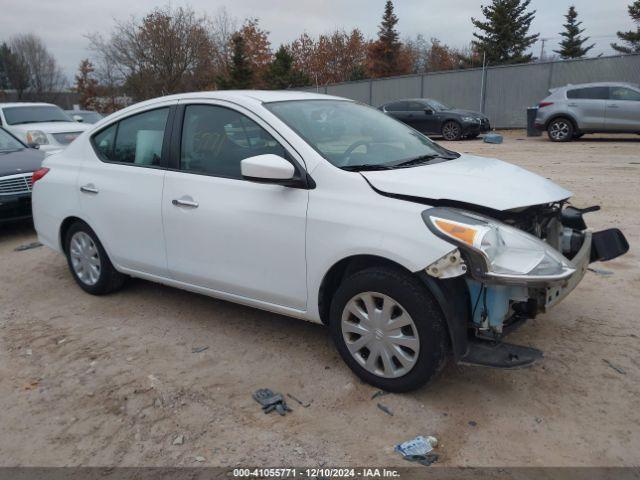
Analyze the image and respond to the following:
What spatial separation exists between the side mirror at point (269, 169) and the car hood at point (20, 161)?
5169 millimetres

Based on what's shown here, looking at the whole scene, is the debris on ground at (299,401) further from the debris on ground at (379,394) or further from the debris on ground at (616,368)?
the debris on ground at (616,368)

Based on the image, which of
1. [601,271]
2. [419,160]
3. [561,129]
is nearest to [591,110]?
[561,129]

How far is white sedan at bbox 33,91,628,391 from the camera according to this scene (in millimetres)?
2859

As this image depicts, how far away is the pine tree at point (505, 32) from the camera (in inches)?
1645

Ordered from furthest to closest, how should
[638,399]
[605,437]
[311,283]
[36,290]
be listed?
[36,290], [311,283], [638,399], [605,437]

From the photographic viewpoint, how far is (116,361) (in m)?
3.70

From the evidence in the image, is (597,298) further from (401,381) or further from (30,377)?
(30,377)

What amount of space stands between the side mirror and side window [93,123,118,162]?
1879 mm

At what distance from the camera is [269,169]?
10.5 ft

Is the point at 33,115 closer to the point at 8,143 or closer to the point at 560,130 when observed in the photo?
the point at 8,143

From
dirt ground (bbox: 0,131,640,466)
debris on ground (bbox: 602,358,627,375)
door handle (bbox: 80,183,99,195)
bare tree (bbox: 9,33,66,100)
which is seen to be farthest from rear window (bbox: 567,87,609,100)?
bare tree (bbox: 9,33,66,100)

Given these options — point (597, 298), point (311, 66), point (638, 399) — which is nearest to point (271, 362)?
point (638, 399)

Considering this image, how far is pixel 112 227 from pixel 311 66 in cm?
4803

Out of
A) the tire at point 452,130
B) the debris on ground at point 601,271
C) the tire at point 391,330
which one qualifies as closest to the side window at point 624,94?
the tire at point 452,130
